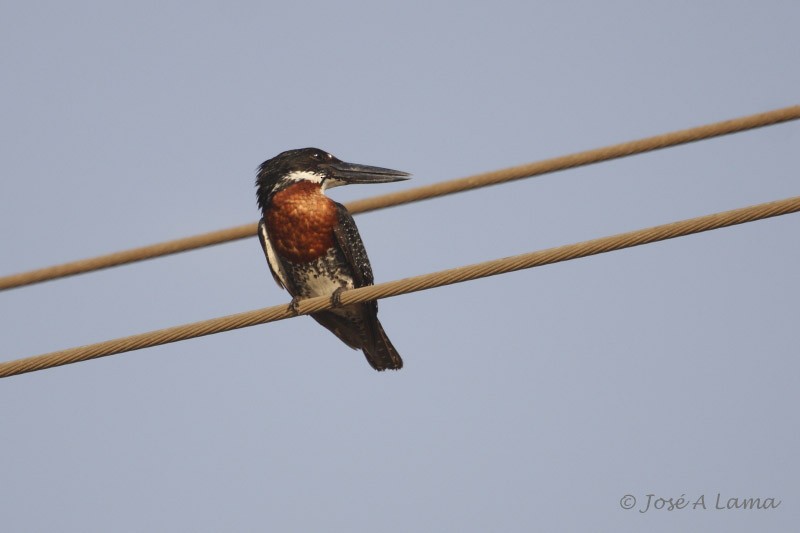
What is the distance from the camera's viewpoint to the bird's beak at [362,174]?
6.90 meters

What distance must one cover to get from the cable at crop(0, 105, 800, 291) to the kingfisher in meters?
0.22

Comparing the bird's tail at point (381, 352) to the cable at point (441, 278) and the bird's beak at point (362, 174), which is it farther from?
the cable at point (441, 278)

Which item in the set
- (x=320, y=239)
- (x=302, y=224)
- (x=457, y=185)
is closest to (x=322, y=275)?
(x=320, y=239)

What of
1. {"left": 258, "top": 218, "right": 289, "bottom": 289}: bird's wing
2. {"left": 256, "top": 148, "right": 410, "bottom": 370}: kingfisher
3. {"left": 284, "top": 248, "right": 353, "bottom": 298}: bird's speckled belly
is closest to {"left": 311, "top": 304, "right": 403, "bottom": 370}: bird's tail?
{"left": 256, "top": 148, "right": 410, "bottom": 370}: kingfisher

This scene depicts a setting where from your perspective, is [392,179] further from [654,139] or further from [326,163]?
[654,139]

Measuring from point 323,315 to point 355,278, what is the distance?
0.40 m

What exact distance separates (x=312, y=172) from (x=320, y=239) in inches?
20.2

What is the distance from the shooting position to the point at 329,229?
258 inches

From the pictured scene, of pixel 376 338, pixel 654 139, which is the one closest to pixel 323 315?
pixel 376 338

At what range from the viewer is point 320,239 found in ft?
21.4

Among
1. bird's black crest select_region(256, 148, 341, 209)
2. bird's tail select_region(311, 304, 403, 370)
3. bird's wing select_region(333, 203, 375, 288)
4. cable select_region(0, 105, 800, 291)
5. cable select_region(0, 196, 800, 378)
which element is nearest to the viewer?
cable select_region(0, 196, 800, 378)

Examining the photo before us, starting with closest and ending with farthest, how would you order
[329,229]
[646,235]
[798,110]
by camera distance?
[646,235] → [798,110] → [329,229]

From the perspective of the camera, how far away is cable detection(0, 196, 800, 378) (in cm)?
438

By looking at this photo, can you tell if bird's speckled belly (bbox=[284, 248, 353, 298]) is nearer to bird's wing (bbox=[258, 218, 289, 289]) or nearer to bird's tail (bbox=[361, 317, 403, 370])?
bird's wing (bbox=[258, 218, 289, 289])
